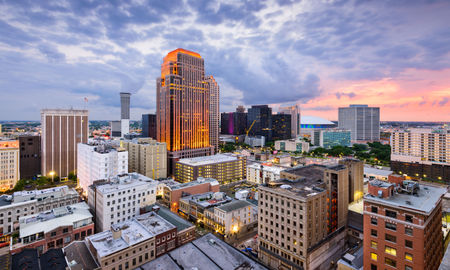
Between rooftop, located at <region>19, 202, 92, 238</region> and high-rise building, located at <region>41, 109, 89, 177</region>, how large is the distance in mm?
78660

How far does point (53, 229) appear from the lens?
2361 inches

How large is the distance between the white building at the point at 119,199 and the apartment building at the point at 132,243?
13.5 meters

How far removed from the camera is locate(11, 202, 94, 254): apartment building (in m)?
57.5

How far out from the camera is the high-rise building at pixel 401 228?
3550cm

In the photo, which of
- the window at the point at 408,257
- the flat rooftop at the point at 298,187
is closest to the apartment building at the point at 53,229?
the flat rooftop at the point at 298,187

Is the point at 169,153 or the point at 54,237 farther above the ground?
the point at 169,153

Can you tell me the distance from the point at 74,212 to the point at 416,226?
84085 millimetres

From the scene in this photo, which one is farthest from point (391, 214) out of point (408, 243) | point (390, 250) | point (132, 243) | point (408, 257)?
point (132, 243)

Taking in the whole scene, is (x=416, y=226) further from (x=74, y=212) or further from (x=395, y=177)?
(x=74, y=212)

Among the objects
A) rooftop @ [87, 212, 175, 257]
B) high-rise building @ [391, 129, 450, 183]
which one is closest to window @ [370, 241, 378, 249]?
rooftop @ [87, 212, 175, 257]

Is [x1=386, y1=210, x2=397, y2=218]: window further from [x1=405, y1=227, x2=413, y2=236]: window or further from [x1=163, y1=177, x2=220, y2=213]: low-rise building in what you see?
[x1=163, y1=177, x2=220, y2=213]: low-rise building

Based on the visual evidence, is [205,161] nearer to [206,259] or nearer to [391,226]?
[206,259]

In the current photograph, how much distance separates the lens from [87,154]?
111m

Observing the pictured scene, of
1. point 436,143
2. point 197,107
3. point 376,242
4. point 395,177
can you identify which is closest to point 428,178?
point 436,143
